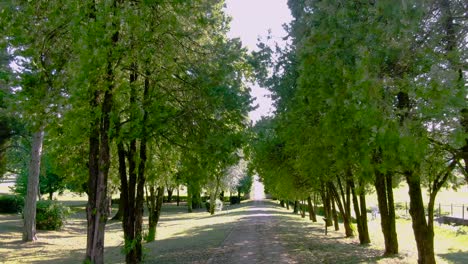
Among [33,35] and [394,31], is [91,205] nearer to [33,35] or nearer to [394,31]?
[33,35]

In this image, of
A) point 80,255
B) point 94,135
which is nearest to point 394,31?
point 94,135

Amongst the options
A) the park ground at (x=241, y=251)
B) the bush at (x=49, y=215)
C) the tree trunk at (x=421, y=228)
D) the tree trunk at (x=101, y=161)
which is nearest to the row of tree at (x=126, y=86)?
the tree trunk at (x=101, y=161)

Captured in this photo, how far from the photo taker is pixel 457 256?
16906 mm

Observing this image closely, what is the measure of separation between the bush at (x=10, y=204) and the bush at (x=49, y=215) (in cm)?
1250

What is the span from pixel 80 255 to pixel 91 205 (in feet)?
32.6

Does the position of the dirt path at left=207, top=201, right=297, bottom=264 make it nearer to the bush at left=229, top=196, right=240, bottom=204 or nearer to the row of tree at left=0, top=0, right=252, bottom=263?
the row of tree at left=0, top=0, right=252, bottom=263

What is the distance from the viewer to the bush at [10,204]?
39719mm

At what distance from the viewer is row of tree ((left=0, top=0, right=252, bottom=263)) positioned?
8.74 meters

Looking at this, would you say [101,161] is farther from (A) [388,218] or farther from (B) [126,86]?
(A) [388,218]

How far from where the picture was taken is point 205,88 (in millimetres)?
11273

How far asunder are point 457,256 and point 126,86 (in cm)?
1416

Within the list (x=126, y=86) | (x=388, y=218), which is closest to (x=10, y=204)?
(x=388, y=218)

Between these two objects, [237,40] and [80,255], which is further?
[80,255]

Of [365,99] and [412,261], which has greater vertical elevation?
[365,99]
